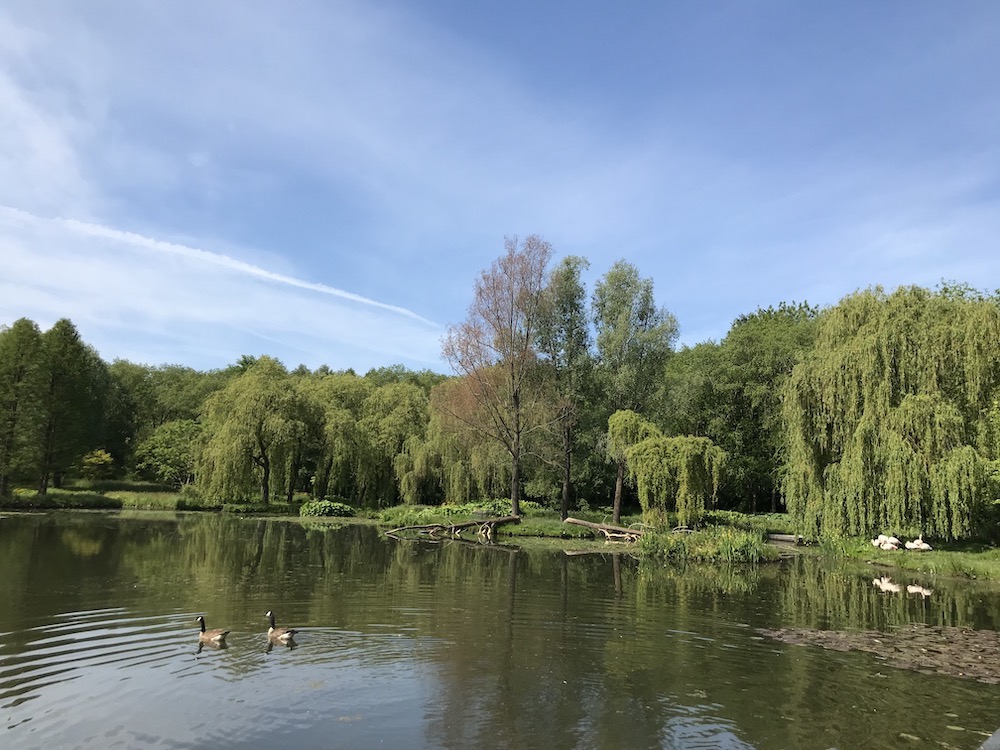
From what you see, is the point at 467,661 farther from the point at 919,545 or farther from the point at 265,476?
the point at 265,476

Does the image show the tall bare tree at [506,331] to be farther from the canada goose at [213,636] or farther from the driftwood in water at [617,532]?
the canada goose at [213,636]

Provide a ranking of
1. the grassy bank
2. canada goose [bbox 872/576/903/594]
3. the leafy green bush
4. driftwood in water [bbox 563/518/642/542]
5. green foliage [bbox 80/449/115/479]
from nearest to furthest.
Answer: canada goose [bbox 872/576/903/594], the grassy bank, driftwood in water [bbox 563/518/642/542], the leafy green bush, green foliage [bbox 80/449/115/479]

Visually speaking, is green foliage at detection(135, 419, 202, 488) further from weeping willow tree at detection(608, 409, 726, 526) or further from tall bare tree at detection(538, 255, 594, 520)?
weeping willow tree at detection(608, 409, 726, 526)

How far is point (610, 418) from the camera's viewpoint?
30.5 meters

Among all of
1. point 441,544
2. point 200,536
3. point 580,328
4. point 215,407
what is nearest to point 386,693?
point 441,544

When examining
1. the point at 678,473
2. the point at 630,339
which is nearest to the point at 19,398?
the point at 630,339

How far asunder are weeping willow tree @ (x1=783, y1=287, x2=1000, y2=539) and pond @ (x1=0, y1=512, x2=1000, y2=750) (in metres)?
6.06

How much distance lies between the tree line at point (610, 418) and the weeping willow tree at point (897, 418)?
73 millimetres

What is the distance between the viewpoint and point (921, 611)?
13922mm

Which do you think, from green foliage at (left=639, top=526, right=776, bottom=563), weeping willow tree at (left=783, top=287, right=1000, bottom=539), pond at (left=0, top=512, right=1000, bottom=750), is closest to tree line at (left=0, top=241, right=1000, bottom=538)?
weeping willow tree at (left=783, top=287, right=1000, bottom=539)

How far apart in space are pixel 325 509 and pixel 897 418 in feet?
97.9

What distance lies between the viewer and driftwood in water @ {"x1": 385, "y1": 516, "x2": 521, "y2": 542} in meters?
27.9

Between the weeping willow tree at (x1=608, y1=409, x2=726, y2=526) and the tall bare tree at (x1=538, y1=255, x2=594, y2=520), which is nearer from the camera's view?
the weeping willow tree at (x1=608, y1=409, x2=726, y2=526)

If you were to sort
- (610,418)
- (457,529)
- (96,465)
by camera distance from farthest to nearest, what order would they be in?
(96,465) < (610,418) < (457,529)
